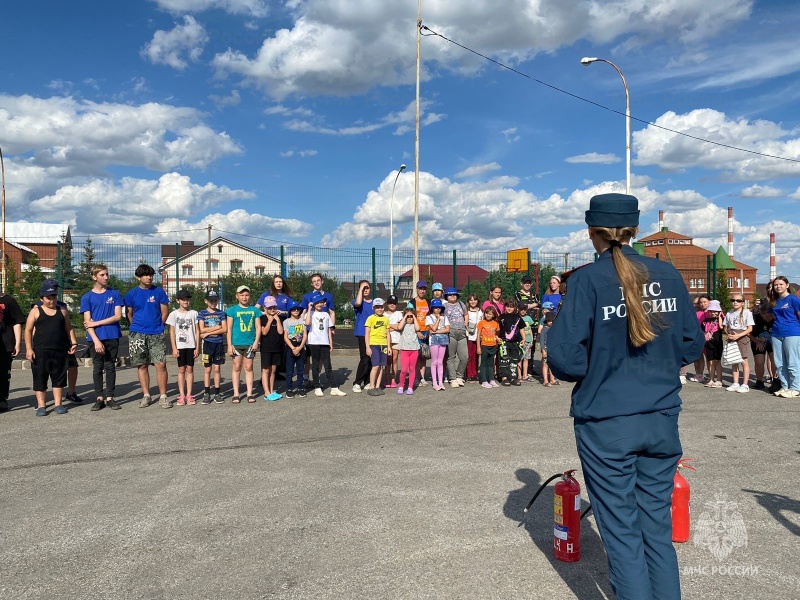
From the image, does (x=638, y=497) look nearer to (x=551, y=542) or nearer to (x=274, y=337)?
(x=551, y=542)

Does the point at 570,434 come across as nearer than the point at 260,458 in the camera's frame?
No

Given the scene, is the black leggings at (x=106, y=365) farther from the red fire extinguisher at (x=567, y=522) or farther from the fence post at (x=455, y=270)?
the fence post at (x=455, y=270)

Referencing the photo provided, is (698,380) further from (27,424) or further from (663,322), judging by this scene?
(27,424)

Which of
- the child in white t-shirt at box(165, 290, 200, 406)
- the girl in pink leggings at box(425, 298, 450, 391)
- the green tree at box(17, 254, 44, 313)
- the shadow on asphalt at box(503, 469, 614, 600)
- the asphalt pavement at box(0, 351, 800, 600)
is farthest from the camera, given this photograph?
Answer: the green tree at box(17, 254, 44, 313)

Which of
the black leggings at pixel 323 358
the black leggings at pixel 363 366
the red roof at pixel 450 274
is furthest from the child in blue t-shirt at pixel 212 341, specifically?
the red roof at pixel 450 274

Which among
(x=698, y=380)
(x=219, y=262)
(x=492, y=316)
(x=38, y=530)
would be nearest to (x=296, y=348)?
(x=492, y=316)

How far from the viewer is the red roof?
730 inches

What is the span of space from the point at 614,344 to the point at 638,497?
0.69 m

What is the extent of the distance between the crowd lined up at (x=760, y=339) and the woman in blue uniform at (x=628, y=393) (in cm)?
811

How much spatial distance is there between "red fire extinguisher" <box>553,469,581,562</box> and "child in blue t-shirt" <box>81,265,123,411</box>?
292 inches

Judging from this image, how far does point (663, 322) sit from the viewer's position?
2.77m

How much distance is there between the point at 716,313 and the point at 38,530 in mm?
10813

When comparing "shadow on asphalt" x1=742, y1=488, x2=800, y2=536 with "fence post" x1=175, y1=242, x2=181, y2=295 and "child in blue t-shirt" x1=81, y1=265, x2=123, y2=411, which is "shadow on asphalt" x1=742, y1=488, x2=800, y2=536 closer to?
"child in blue t-shirt" x1=81, y1=265, x2=123, y2=411

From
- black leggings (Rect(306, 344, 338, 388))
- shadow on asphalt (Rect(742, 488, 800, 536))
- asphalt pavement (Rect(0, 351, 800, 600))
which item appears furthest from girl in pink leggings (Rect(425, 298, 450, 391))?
shadow on asphalt (Rect(742, 488, 800, 536))
